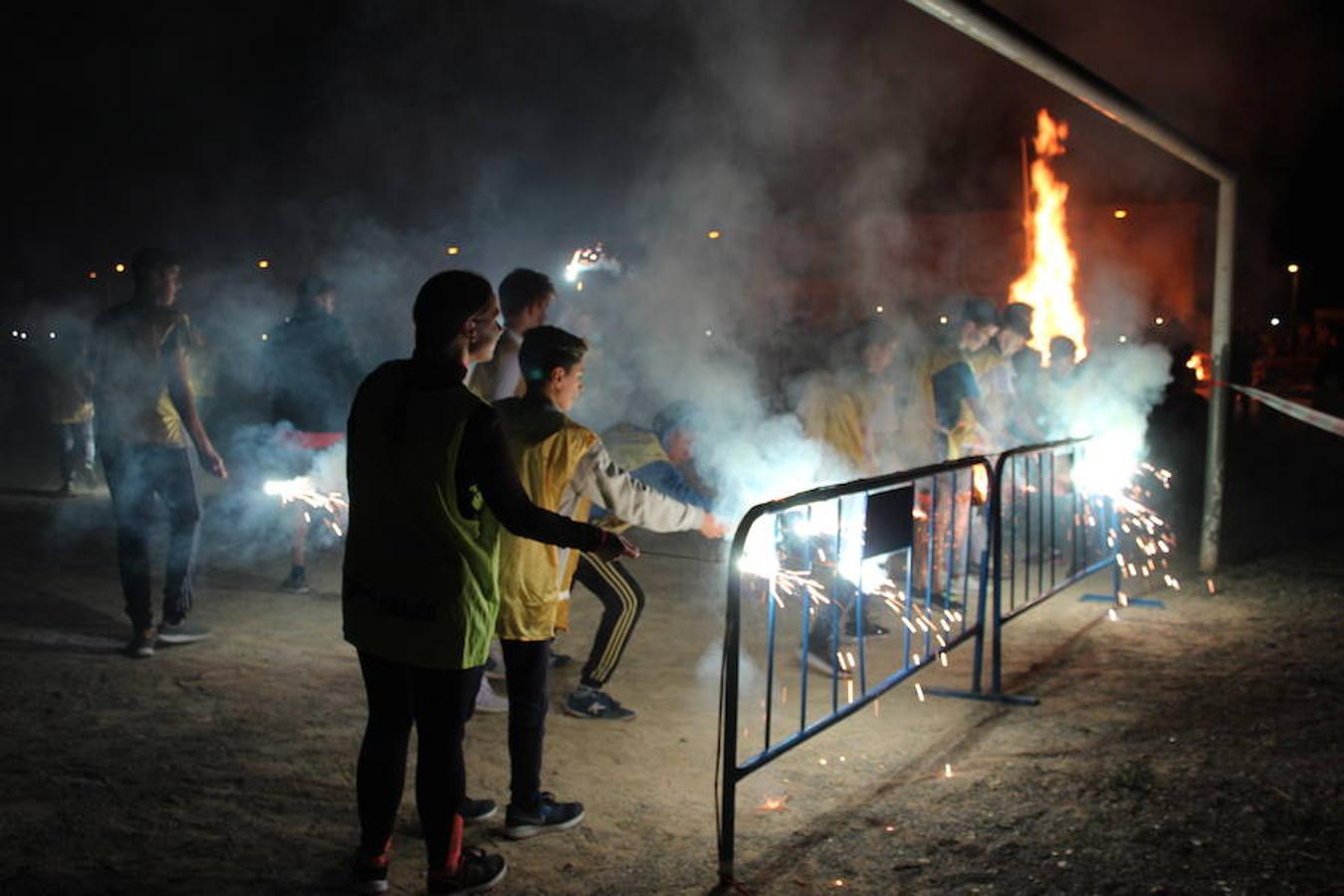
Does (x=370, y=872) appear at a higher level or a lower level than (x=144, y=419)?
lower

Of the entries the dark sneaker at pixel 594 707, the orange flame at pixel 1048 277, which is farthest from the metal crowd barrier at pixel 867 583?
the orange flame at pixel 1048 277

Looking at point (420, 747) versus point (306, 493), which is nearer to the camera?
point (420, 747)

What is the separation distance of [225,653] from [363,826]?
10.8ft

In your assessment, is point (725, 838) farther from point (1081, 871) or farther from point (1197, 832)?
point (1197, 832)

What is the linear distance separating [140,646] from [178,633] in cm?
29

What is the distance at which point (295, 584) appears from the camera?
7992 millimetres

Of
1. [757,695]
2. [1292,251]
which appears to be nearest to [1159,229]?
[1292,251]

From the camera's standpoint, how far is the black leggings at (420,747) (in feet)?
10.8

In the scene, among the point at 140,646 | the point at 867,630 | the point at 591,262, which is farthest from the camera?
the point at 591,262

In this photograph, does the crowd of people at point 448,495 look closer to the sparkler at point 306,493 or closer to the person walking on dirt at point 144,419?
the person walking on dirt at point 144,419

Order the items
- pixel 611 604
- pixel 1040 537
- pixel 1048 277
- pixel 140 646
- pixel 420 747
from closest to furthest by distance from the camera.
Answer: pixel 420 747, pixel 611 604, pixel 140 646, pixel 1040 537, pixel 1048 277

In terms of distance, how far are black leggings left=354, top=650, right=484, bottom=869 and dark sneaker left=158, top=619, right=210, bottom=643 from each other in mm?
3573

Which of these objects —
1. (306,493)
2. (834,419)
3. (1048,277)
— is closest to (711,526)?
(834,419)

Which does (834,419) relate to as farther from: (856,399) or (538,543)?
(538,543)
